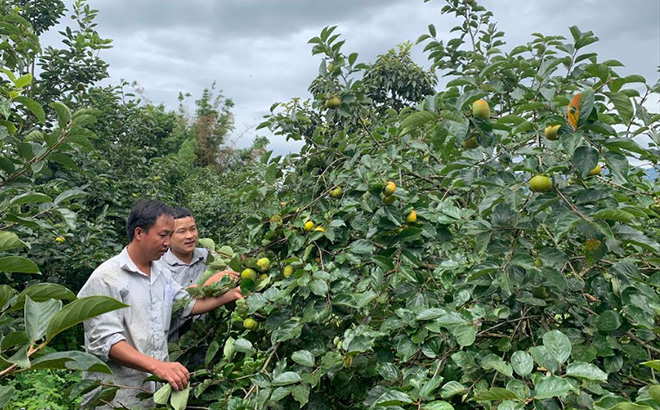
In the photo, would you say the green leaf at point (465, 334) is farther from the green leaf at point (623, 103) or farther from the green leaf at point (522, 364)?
the green leaf at point (623, 103)

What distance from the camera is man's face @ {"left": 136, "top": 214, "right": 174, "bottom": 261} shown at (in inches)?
76.9

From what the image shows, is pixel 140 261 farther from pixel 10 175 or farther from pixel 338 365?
pixel 338 365

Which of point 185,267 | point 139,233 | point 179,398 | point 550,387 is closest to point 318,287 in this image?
point 179,398

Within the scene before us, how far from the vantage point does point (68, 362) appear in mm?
776

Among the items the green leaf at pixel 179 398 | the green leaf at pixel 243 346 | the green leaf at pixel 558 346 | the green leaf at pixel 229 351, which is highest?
the green leaf at pixel 558 346

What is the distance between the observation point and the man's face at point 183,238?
8.20ft

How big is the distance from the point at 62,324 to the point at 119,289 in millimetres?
1180

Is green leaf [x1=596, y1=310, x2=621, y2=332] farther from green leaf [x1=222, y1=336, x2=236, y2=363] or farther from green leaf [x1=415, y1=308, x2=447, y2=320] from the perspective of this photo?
green leaf [x1=222, y1=336, x2=236, y2=363]

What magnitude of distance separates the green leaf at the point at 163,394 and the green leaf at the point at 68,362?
0.83m

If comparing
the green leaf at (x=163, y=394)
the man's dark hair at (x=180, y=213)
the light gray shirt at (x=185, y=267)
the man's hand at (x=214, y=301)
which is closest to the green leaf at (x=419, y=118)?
the man's hand at (x=214, y=301)

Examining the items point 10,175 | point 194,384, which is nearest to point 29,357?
point 194,384

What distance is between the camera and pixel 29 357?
2.56ft

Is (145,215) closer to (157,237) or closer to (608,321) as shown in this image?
(157,237)

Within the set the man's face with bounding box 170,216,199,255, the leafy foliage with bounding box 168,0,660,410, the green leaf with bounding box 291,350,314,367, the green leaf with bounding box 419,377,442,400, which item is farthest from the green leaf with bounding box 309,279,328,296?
the man's face with bounding box 170,216,199,255
